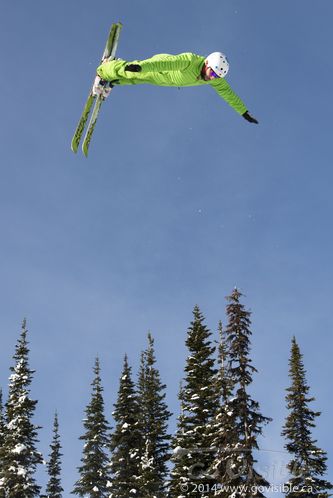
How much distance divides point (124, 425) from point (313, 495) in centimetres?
1407

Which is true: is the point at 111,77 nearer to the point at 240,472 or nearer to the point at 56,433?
the point at 240,472

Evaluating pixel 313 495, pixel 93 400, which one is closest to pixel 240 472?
pixel 313 495

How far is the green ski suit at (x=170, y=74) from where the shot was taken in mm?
11366

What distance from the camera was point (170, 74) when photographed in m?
11.9

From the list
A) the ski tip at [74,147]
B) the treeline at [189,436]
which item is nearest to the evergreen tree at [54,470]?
the treeline at [189,436]

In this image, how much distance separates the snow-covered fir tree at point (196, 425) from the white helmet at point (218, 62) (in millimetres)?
16099

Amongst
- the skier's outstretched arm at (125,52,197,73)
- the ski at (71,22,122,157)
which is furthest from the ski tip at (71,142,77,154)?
the skier's outstretched arm at (125,52,197,73)

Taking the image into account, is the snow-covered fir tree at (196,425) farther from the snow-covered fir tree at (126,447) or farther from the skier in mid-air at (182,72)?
the skier in mid-air at (182,72)

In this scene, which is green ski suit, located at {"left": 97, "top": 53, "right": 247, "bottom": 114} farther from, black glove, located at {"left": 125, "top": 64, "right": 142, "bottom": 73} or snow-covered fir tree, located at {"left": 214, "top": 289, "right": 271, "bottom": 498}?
snow-covered fir tree, located at {"left": 214, "top": 289, "right": 271, "bottom": 498}

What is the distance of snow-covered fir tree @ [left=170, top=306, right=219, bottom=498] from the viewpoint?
2381 centimetres

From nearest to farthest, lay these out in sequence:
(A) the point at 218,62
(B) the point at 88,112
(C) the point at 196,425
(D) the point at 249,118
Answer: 1. (A) the point at 218,62
2. (D) the point at 249,118
3. (B) the point at 88,112
4. (C) the point at 196,425

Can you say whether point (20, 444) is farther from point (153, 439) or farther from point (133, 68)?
point (133, 68)

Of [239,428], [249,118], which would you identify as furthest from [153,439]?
[249,118]

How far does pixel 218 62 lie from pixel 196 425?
1829 centimetres
